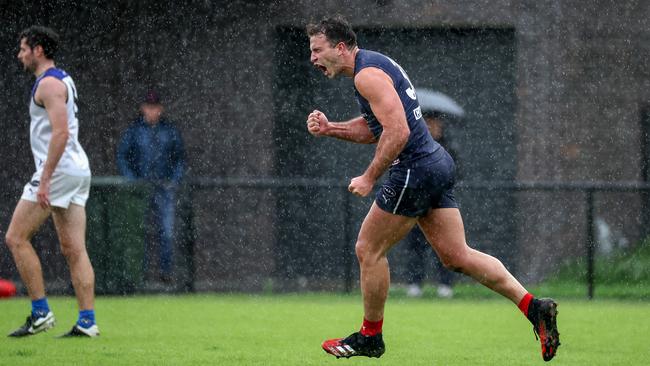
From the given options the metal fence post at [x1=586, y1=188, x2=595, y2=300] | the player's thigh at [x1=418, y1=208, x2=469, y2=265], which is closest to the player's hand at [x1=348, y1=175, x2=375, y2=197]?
the player's thigh at [x1=418, y1=208, x2=469, y2=265]

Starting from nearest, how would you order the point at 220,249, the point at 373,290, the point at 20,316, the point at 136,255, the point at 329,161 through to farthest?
the point at 373,290 < the point at 20,316 < the point at 136,255 < the point at 220,249 < the point at 329,161

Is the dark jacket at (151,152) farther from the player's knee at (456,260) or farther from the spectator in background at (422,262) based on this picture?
the player's knee at (456,260)

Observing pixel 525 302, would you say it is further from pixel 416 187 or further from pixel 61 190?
pixel 61 190

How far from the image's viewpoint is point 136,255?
1444 centimetres

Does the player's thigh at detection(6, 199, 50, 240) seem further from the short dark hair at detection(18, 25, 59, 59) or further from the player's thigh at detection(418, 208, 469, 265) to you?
the player's thigh at detection(418, 208, 469, 265)

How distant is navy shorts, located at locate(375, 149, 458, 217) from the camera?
26.3 feet

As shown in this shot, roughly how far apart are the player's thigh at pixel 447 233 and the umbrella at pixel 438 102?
7.57 meters

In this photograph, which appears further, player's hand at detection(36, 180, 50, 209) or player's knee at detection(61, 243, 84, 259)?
player's knee at detection(61, 243, 84, 259)

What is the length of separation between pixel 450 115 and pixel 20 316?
6.19 meters

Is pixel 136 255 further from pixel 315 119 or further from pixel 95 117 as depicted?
pixel 315 119

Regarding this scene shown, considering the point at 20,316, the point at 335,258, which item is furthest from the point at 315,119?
the point at 335,258

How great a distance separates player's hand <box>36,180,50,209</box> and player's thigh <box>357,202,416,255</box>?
2611 mm

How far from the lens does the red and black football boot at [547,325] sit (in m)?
8.06

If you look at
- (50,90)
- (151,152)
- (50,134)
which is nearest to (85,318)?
(50,134)
